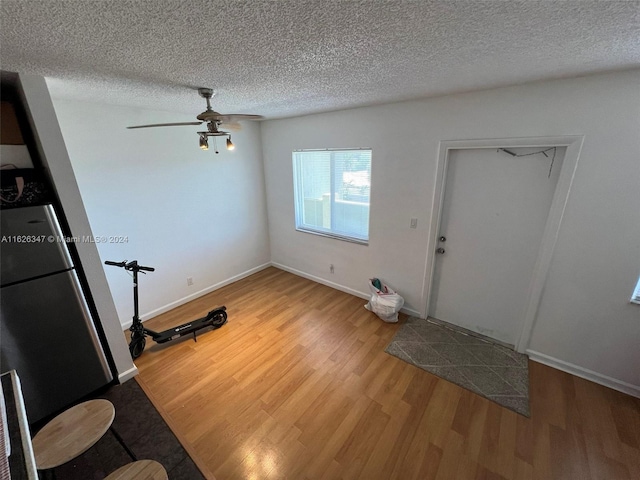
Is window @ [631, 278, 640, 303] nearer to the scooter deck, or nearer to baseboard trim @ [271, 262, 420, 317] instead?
baseboard trim @ [271, 262, 420, 317]

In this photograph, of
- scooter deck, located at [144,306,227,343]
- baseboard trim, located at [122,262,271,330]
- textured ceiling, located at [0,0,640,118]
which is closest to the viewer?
textured ceiling, located at [0,0,640,118]

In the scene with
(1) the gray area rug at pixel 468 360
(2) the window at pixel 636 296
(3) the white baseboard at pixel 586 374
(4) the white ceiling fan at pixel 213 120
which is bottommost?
(1) the gray area rug at pixel 468 360

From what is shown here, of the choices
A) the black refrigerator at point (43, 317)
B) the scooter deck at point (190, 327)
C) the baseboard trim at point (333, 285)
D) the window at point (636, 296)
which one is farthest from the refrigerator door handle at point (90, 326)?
the window at point (636, 296)

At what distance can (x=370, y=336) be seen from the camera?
2.81m

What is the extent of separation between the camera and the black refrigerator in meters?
1.61

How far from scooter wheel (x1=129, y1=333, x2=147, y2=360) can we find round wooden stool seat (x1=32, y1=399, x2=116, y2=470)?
3.98 ft

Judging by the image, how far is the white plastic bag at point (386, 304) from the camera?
2.96m

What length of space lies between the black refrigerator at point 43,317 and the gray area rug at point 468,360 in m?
2.63

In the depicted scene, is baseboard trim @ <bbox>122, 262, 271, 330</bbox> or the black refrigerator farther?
baseboard trim @ <bbox>122, 262, 271, 330</bbox>

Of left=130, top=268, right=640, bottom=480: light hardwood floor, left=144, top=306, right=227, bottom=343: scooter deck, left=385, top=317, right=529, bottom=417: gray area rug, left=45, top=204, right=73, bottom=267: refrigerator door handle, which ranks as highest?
left=45, top=204, right=73, bottom=267: refrigerator door handle

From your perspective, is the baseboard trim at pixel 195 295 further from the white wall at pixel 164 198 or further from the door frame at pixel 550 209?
the door frame at pixel 550 209

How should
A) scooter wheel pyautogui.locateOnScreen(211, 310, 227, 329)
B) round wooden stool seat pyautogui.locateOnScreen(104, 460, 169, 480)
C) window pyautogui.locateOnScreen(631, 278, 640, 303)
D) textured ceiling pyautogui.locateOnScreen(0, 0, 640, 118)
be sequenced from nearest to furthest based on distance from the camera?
textured ceiling pyautogui.locateOnScreen(0, 0, 640, 118) < round wooden stool seat pyautogui.locateOnScreen(104, 460, 169, 480) < window pyautogui.locateOnScreen(631, 278, 640, 303) < scooter wheel pyautogui.locateOnScreen(211, 310, 227, 329)

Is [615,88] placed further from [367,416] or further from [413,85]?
[367,416]

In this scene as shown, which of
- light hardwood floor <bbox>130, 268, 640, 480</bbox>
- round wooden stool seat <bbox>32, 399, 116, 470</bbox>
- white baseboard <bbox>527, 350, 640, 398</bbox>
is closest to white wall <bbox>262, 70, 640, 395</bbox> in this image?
white baseboard <bbox>527, 350, 640, 398</bbox>
